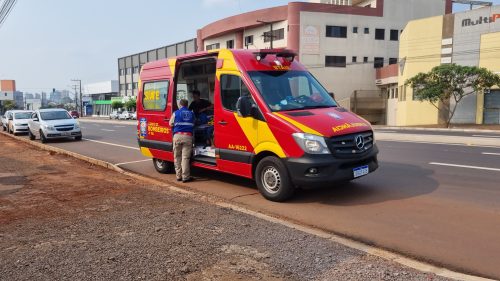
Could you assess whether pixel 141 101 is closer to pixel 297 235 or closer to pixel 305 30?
pixel 297 235

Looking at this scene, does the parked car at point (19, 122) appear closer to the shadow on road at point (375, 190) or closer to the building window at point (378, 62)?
the shadow on road at point (375, 190)

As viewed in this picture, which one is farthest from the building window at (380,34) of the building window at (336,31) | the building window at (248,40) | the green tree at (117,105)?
the green tree at (117,105)

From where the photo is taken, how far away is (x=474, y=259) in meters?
4.33

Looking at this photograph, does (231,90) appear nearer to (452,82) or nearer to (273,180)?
(273,180)

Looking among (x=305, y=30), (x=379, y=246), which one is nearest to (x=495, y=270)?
(x=379, y=246)

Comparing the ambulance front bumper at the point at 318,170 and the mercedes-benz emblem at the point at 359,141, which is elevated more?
the mercedes-benz emblem at the point at 359,141

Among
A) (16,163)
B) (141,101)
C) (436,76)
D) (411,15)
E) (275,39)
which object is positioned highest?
(411,15)

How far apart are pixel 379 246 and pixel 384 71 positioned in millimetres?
45411

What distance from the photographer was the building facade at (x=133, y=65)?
81.9m

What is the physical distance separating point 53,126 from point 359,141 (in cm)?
1678

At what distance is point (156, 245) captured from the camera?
181 inches

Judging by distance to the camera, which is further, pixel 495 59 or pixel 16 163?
pixel 495 59

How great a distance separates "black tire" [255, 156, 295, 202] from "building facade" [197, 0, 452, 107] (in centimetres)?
4132

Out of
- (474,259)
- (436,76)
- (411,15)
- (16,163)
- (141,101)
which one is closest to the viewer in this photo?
(474,259)
